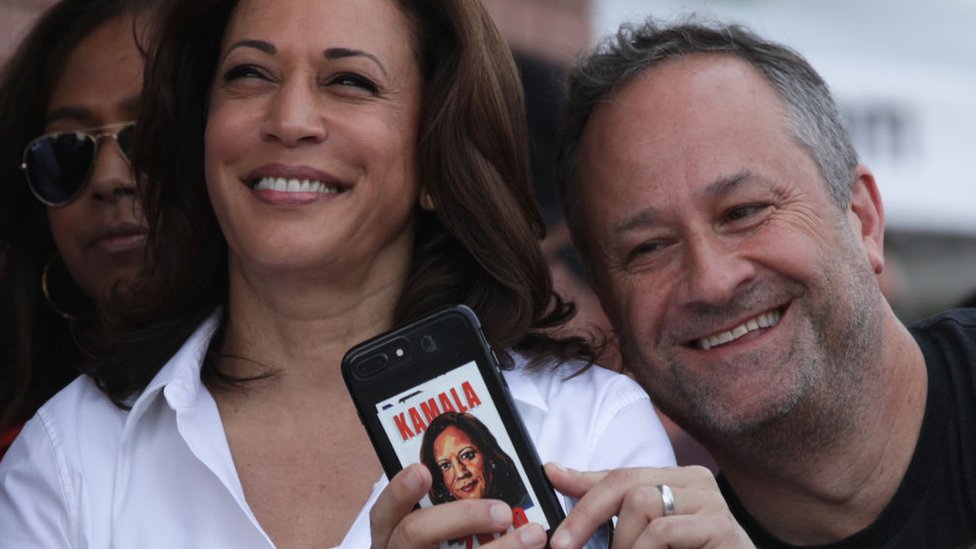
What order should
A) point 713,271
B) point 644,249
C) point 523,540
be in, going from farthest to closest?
point 644,249, point 713,271, point 523,540

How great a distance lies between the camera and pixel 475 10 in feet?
8.37

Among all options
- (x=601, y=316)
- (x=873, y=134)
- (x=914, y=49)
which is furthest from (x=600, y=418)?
(x=914, y=49)

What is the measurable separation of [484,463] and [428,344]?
20cm

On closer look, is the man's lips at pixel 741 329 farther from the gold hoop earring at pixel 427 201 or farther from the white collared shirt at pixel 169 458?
the gold hoop earring at pixel 427 201

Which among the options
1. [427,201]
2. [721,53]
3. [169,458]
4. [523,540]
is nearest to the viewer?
[523,540]

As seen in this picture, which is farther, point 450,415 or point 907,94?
point 907,94

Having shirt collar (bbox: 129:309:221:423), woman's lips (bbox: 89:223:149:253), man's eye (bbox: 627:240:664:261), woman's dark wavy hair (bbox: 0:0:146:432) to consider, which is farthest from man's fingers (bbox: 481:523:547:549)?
woman's dark wavy hair (bbox: 0:0:146:432)

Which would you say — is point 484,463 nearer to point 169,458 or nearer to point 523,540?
point 523,540

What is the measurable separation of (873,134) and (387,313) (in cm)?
619

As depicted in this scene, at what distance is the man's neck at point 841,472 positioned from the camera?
2.81 meters

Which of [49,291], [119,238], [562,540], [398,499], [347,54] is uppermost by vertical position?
[347,54]

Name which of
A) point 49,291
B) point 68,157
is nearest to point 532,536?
point 68,157

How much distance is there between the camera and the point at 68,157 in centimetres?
309

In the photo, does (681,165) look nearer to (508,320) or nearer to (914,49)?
(508,320)
